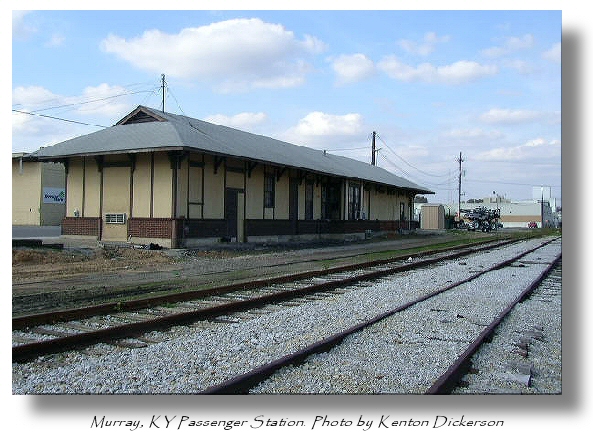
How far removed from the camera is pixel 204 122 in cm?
2775

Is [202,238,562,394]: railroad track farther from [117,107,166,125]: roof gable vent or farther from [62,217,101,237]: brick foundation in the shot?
[117,107,166,125]: roof gable vent

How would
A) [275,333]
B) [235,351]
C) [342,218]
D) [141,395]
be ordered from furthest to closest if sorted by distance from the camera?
[342,218], [275,333], [235,351], [141,395]

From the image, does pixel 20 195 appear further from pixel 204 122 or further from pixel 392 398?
pixel 392 398

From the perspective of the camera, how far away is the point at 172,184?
20.1 m

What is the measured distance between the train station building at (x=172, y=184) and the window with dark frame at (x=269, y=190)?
0.05 metres

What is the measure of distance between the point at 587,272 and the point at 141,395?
3797mm

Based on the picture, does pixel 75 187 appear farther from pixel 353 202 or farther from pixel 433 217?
pixel 433 217

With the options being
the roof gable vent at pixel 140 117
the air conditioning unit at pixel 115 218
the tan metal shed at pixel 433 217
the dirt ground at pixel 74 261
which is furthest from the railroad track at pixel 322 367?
the tan metal shed at pixel 433 217

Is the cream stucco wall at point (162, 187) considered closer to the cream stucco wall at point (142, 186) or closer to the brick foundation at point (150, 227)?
the brick foundation at point (150, 227)

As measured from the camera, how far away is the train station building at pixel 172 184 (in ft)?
66.6

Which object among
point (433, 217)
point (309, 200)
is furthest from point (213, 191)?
point (433, 217)

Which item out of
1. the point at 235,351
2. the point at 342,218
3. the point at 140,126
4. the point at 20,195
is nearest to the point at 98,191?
the point at 140,126

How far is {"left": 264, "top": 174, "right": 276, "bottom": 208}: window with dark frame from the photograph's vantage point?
1017 inches
